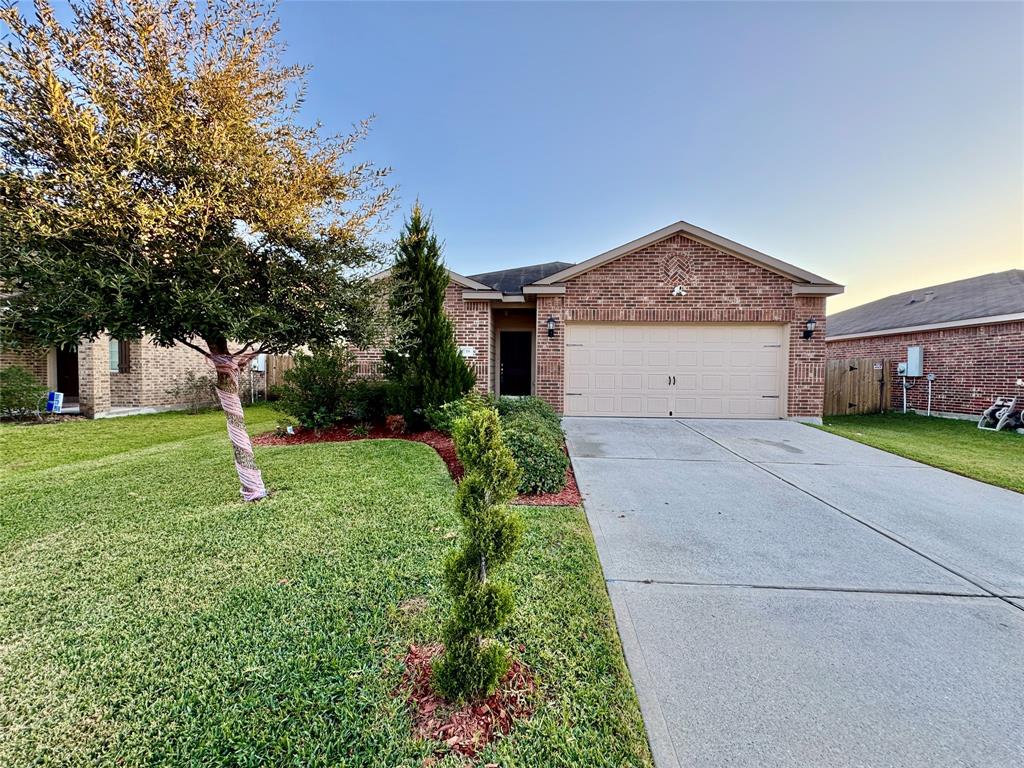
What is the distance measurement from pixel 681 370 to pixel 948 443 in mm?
4991

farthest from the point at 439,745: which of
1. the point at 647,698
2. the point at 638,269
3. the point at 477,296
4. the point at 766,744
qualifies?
the point at 638,269

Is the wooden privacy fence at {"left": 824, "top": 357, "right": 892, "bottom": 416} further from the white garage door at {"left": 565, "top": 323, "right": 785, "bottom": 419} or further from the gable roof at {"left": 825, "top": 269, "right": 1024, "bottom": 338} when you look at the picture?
the white garage door at {"left": 565, "top": 323, "right": 785, "bottom": 419}

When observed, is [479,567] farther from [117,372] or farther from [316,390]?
[117,372]

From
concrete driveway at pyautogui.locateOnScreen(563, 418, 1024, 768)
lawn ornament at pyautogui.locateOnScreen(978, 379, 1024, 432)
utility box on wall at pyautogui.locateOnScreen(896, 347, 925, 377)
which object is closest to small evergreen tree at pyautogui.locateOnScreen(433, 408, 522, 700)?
concrete driveway at pyautogui.locateOnScreen(563, 418, 1024, 768)

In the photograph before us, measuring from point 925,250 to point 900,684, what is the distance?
45.1 feet

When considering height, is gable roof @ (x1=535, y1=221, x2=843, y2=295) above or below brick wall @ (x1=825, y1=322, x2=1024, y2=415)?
above

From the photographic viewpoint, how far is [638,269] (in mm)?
9203

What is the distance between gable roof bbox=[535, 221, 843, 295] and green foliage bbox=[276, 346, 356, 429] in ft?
15.9

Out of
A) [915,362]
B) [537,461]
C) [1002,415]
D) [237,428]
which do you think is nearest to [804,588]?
[537,461]

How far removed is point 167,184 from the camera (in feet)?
10.7

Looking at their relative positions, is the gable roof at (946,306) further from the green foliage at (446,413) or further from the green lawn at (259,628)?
the green lawn at (259,628)

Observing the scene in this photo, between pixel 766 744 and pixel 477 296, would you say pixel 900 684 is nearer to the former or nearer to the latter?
pixel 766 744

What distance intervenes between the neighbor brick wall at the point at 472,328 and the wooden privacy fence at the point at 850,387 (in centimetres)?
1000

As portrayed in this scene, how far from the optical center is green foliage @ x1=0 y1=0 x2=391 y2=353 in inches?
111
